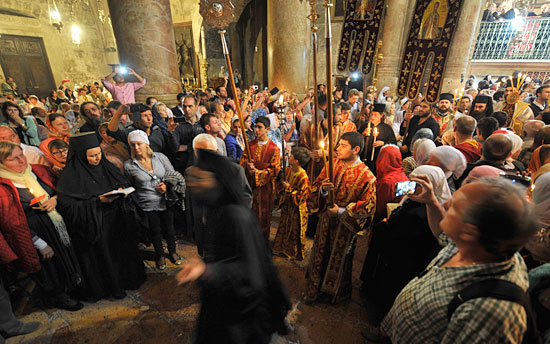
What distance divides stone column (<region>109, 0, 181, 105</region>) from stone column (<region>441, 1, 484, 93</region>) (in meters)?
8.82

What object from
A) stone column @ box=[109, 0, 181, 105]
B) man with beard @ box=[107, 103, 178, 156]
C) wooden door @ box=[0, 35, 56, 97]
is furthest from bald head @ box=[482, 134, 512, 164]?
wooden door @ box=[0, 35, 56, 97]

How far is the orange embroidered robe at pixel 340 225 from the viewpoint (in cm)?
258

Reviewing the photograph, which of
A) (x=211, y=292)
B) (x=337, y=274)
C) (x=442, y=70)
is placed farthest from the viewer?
(x=442, y=70)

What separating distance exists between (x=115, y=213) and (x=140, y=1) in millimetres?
5003

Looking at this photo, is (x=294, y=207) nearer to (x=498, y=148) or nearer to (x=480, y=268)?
(x=498, y=148)

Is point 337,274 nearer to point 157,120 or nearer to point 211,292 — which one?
point 211,292

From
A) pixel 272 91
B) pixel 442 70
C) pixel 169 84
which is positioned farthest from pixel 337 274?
pixel 272 91

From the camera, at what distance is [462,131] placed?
342 cm

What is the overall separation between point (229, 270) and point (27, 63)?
2118 centimetres

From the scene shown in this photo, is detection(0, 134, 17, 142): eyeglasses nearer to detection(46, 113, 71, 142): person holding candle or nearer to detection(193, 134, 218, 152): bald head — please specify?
detection(46, 113, 71, 142): person holding candle

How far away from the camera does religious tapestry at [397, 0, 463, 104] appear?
5.21 meters

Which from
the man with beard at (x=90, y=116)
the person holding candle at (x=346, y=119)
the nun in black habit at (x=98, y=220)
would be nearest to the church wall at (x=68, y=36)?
the man with beard at (x=90, y=116)

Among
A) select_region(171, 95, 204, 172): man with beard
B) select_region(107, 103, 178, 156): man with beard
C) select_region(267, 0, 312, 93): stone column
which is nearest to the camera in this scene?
select_region(107, 103, 178, 156): man with beard

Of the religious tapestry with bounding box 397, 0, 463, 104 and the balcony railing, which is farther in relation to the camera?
the balcony railing
